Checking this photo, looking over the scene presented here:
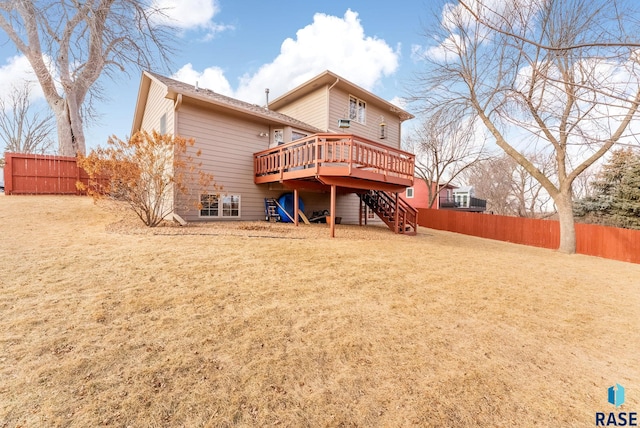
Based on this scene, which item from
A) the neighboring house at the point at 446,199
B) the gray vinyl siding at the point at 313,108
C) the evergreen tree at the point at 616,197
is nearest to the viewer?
the gray vinyl siding at the point at 313,108

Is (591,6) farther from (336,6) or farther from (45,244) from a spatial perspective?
(45,244)

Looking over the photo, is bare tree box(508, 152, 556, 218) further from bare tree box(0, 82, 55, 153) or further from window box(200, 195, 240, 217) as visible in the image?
bare tree box(0, 82, 55, 153)

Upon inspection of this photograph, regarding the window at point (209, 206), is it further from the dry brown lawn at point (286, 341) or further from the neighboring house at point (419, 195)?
the neighboring house at point (419, 195)

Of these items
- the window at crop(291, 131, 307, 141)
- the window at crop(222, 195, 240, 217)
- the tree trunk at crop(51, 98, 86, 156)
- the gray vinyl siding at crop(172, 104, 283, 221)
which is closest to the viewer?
the gray vinyl siding at crop(172, 104, 283, 221)

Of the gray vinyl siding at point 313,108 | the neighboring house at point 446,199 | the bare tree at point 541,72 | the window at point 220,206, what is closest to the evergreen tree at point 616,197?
the bare tree at point 541,72

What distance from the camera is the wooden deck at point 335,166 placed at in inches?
318

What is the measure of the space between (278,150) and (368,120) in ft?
23.7

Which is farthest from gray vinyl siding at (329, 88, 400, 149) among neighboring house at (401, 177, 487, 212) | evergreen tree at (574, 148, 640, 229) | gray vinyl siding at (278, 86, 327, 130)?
neighboring house at (401, 177, 487, 212)

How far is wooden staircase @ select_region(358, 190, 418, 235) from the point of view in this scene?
36.4 feet

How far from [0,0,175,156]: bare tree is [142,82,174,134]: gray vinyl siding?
3.79 ft

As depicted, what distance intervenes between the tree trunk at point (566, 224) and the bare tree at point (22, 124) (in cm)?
3510

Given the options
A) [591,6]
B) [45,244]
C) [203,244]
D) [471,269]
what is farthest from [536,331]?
[591,6]

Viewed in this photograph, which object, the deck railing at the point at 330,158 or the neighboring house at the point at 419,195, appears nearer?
the deck railing at the point at 330,158

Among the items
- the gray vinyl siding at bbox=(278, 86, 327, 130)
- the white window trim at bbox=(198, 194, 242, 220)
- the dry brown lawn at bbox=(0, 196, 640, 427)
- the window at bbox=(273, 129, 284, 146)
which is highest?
the gray vinyl siding at bbox=(278, 86, 327, 130)
